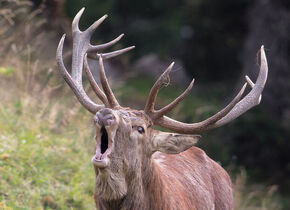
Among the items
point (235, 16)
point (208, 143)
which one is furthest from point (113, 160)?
point (235, 16)

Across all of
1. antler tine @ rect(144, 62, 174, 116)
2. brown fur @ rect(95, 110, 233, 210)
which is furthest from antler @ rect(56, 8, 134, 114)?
brown fur @ rect(95, 110, 233, 210)

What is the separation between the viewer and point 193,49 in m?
22.4

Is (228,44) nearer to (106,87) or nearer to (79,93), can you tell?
(79,93)

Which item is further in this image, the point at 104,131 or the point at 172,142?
the point at 172,142

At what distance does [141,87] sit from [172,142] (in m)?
17.2

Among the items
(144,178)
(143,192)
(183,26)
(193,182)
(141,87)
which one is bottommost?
(141,87)

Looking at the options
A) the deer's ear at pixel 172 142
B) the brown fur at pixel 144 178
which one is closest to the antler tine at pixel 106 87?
the brown fur at pixel 144 178

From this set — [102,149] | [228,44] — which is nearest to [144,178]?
[102,149]

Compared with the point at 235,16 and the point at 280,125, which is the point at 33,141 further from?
the point at 235,16

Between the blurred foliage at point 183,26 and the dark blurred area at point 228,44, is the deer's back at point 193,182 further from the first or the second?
the blurred foliage at point 183,26

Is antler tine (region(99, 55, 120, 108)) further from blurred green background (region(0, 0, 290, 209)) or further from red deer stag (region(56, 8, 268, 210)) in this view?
blurred green background (region(0, 0, 290, 209))

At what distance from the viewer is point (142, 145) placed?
5062 mm

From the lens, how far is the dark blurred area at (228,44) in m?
14.0

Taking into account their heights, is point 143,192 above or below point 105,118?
below
